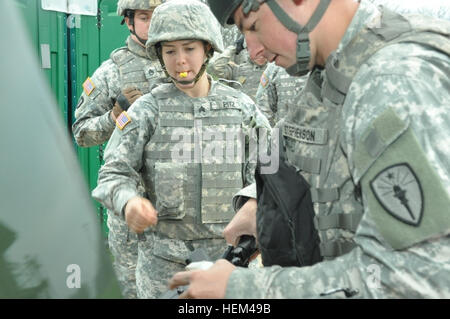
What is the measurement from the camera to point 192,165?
299 cm

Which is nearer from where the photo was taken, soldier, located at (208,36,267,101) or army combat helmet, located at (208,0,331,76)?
army combat helmet, located at (208,0,331,76)

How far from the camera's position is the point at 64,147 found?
0.97 m

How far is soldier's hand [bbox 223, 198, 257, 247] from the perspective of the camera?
2.03 m

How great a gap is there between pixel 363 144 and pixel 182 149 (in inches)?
70.6

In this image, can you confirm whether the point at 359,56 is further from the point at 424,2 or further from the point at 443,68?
the point at 424,2

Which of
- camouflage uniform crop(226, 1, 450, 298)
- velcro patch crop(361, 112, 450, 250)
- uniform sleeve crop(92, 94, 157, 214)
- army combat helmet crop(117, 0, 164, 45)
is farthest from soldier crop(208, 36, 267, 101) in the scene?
velcro patch crop(361, 112, 450, 250)

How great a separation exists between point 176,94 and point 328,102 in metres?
1.60

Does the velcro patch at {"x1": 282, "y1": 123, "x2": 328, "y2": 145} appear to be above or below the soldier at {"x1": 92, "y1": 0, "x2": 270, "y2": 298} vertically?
above

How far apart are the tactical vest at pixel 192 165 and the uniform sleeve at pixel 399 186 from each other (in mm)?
1681

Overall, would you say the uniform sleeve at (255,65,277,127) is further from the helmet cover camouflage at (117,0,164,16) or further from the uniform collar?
the uniform collar

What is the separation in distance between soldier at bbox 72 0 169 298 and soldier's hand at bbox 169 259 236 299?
2.60 metres

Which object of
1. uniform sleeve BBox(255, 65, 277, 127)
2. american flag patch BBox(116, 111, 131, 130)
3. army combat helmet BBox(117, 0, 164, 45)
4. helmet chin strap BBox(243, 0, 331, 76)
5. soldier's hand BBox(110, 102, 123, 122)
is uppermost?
helmet chin strap BBox(243, 0, 331, 76)

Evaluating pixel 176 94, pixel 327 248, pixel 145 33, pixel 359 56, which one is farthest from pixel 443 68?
pixel 145 33

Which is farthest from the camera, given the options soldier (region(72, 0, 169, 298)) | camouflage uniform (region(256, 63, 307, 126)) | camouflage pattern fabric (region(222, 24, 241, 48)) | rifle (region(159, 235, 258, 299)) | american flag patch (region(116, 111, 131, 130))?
camouflage pattern fabric (region(222, 24, 241, 48))
